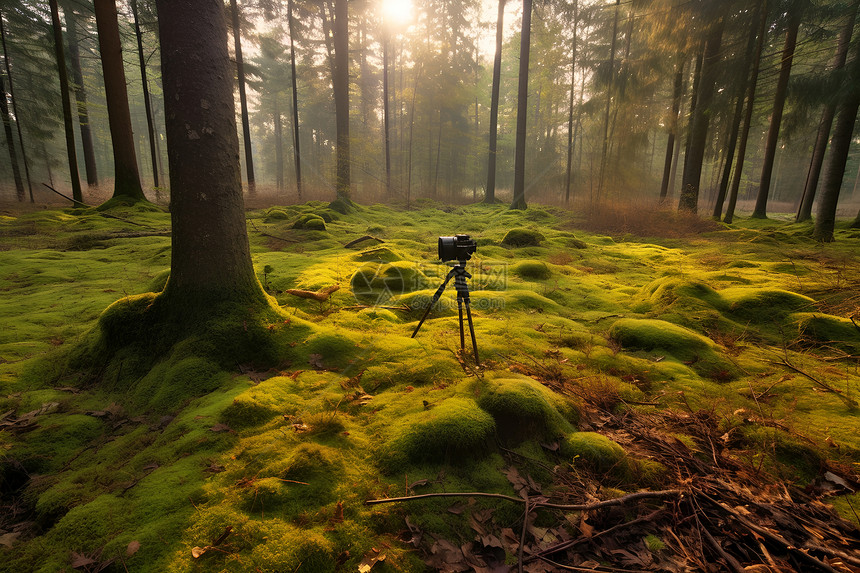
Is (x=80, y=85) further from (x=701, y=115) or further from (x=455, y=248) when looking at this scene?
(x=701, y=115)

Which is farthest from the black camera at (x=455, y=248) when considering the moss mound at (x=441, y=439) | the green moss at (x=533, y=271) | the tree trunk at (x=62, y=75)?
the tree trunk at (x=62, y=75)

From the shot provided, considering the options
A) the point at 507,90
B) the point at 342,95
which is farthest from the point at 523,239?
the point at 507,90

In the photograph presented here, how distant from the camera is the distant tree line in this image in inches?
447

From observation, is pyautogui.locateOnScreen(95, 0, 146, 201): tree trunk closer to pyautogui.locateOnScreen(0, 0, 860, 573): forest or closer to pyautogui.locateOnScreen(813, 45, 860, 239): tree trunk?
pyautogui.locateOnScreen(0, 0, 860, 573): forest

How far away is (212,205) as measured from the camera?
3.08 metres

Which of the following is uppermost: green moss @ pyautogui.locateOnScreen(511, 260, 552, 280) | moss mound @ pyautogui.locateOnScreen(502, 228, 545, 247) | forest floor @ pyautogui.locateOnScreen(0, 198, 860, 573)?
moss mound @ pyautogui.locateOnScreen(502, 228, 545, 247)

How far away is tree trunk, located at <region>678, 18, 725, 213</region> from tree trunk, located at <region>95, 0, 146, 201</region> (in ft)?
65.1

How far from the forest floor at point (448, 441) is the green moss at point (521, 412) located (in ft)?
0.05

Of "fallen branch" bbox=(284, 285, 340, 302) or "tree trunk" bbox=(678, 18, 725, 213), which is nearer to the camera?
"fallen branch" bbox=(284, 285, 340, 302)

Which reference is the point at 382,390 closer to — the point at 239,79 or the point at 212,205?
the point at 212,205

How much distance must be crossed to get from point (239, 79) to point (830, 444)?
2334 cm

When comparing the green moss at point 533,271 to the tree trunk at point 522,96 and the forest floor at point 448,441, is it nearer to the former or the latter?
the forest floor at point 448,441

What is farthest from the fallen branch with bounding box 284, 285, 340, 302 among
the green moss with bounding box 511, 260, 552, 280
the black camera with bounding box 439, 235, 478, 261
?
the green moss with bounding box 511, 260, 552, 280

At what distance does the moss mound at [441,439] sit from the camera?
213 cm
